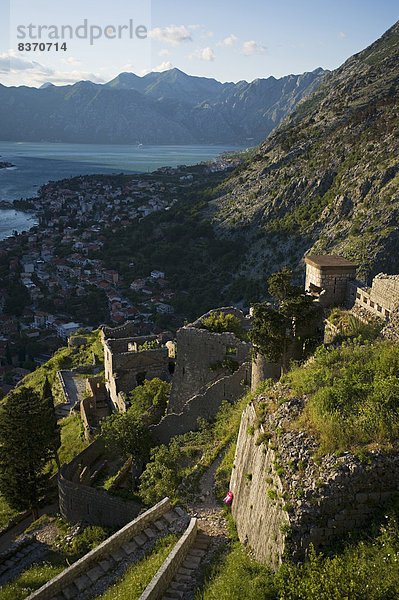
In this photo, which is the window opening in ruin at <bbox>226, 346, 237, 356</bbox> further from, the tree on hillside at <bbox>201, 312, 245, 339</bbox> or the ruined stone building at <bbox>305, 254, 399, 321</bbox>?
the ruined stone building at <bbox>305, 254, 399, 321</bbox>

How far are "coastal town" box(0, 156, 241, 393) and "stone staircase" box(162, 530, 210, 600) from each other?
3625 cm

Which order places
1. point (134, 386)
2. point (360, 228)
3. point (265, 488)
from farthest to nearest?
1. point (360, 228)
2. point (134, 386)
3. point (265, 488)

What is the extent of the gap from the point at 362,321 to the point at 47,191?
5227 inches

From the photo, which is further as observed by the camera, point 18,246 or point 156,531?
point 18,246

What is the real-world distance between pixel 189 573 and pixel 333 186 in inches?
2077

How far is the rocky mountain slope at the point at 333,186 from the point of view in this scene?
4447 cm

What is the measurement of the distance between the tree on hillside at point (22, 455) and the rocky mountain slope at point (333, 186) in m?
31.2

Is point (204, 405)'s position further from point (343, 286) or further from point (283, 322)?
point (343, 286)

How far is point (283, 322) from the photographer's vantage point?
1134cm

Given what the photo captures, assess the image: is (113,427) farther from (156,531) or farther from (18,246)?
(18,246)

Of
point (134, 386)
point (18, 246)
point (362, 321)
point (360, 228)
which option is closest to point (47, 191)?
point (18, 246)

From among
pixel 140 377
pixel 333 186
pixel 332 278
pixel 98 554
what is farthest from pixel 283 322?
pixel 333 186

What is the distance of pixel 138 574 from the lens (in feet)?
27.7

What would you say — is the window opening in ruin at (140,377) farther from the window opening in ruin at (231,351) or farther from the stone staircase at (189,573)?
the stone staircase at (189,573)
